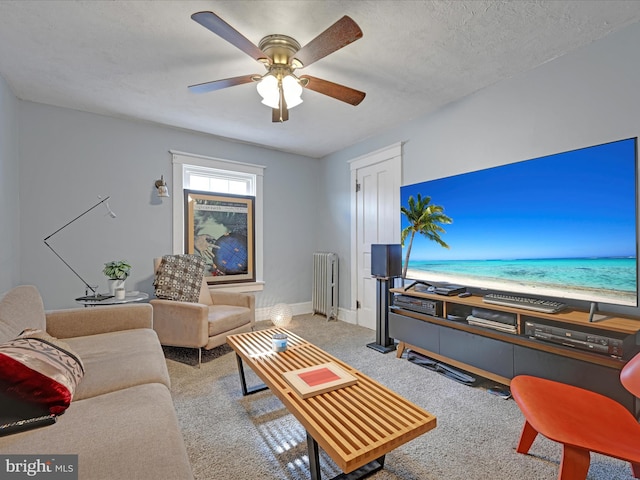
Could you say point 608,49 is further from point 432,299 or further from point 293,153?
point 293,153

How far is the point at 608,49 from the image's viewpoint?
197cm

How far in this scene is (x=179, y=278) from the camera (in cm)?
313

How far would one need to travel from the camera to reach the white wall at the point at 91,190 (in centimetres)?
288

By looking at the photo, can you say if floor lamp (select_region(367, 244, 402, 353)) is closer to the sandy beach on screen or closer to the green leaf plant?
the sandy beach on screen

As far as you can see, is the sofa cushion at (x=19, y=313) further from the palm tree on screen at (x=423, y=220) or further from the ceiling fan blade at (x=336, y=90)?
the palm tree on screen at (x=423, y=220)

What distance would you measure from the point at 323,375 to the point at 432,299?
1.45m

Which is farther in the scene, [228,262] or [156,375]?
[228,262]

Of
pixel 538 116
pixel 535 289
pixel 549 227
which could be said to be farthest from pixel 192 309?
pixel 538 116

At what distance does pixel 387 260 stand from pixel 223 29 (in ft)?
7.58

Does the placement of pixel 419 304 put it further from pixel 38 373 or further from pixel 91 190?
pixel 91 190

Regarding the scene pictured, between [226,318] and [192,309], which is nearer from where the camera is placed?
[192,309]

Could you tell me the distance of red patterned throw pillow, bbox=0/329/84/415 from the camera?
1.03 m

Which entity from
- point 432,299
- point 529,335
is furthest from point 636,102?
point 432,299

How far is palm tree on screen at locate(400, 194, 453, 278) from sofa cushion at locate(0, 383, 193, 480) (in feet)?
8.03
